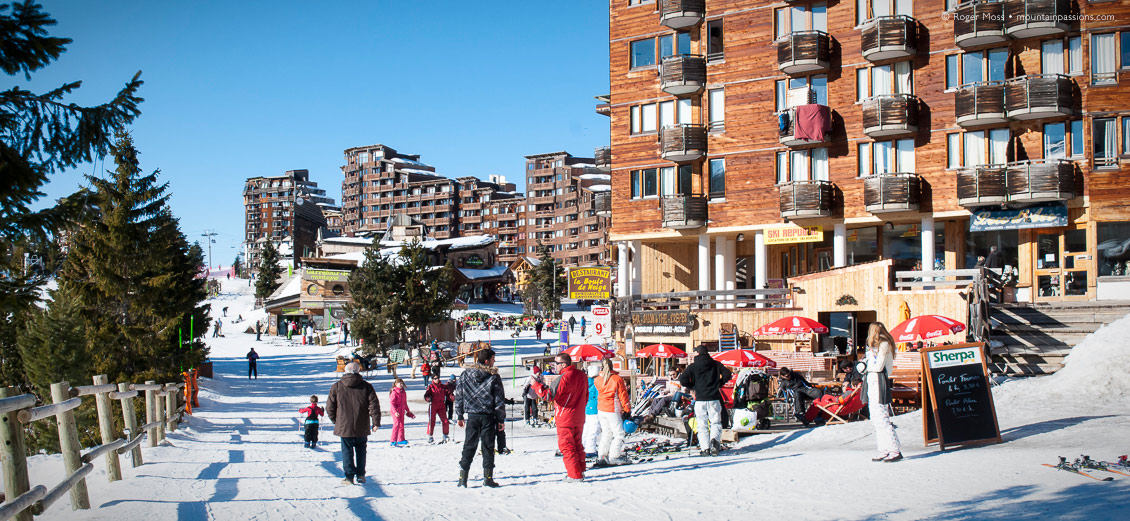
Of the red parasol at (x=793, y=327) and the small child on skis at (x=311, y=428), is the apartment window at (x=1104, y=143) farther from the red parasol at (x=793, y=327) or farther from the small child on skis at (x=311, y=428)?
the small child on skis at (x=311, y=428)

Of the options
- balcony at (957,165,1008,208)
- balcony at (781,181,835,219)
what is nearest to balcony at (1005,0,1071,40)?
balcony at (957,165,1008,208)

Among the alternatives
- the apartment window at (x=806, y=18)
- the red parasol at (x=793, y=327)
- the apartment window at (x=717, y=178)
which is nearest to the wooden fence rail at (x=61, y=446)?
the red parasol at (x=793, y=327)

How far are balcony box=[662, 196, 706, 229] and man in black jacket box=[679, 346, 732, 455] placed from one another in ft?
70.3

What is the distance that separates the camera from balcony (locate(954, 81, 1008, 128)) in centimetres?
2947

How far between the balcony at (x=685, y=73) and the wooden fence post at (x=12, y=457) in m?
29.9

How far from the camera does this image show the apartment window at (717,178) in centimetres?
3459

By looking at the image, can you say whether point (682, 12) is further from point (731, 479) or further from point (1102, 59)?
point (731, 479)

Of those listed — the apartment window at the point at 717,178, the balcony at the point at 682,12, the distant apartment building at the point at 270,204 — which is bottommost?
the apartment window at the point at 717,178

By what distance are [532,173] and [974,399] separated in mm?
124137

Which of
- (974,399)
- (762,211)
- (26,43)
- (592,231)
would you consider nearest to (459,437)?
(974,399)

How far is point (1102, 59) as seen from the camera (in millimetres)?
28859

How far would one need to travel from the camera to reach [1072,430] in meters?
12.7

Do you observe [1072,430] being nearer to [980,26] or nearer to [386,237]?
[980,26]

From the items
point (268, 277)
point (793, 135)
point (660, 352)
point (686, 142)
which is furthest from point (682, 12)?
point (268, 277)
